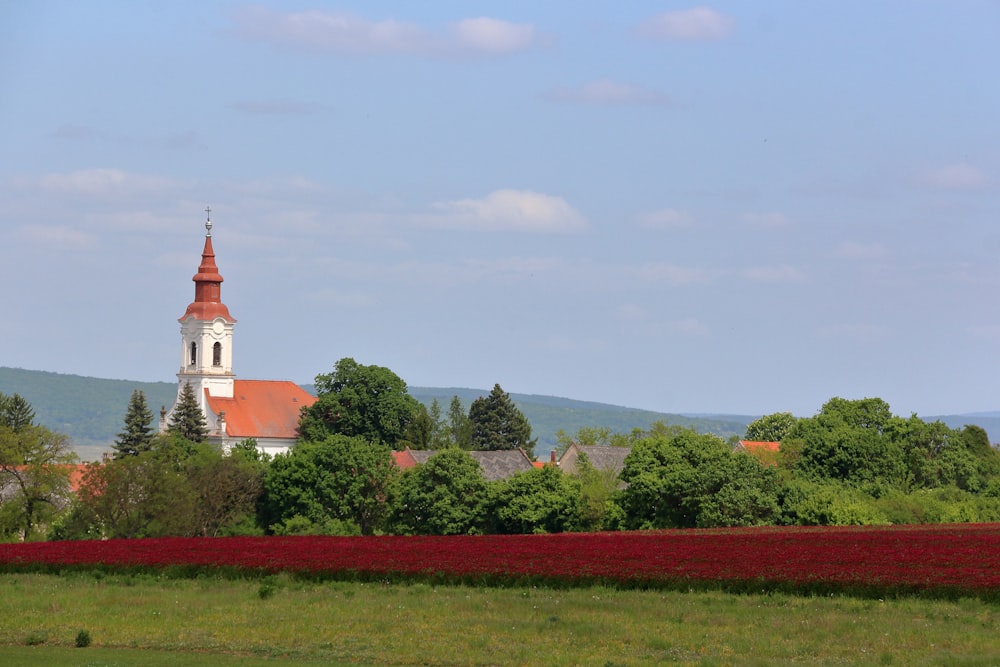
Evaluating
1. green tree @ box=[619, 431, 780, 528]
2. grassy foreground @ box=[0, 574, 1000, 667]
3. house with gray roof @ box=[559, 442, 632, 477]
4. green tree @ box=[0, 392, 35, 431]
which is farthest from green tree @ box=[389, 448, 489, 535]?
green tree @ box=[0, 392, 35, 431]

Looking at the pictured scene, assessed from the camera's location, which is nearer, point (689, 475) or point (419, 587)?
point (419, 587)

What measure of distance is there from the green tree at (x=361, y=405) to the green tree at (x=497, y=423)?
113ft

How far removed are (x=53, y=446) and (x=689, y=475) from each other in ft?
125

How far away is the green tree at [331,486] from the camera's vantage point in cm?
8088

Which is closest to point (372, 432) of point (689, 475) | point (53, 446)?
point (53, 446)

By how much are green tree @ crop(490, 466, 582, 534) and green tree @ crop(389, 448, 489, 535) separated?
3.72 feet

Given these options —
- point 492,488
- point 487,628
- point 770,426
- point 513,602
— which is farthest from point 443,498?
point 770,426

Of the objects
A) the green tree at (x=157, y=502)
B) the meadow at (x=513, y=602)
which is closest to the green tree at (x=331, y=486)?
the green tree at (x=157, y=502)

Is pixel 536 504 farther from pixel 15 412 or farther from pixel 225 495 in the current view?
pixel 15 412

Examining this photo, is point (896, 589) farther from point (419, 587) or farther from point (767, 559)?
point (419, 587)

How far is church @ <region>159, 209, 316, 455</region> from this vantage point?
129750 mm

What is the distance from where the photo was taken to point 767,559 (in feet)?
137

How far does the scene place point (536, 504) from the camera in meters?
72.6

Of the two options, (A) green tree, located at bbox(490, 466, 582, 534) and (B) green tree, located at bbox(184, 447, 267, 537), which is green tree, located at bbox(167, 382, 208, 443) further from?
(A) green tree, located at bbox(490, 466, 582, 534)
